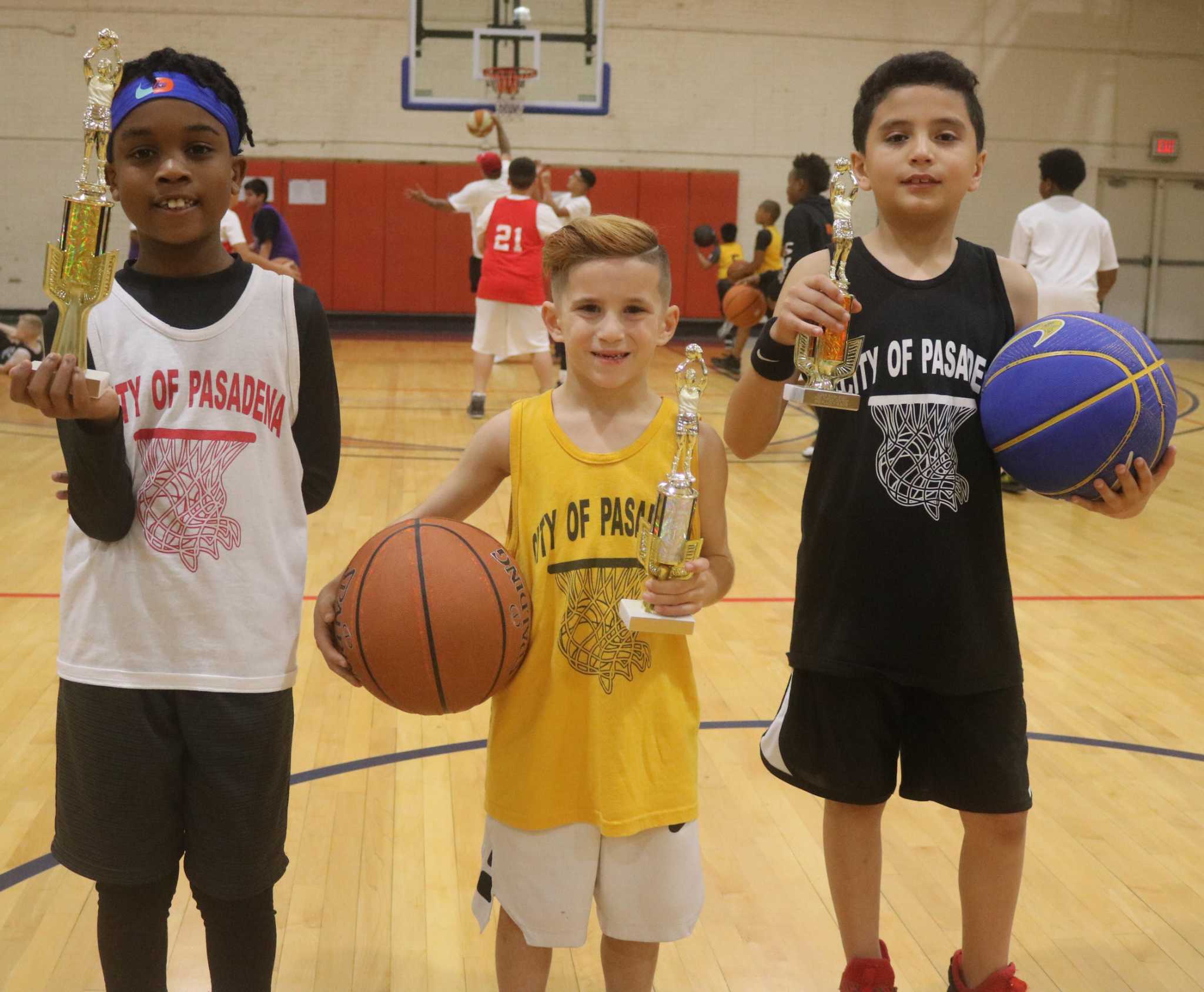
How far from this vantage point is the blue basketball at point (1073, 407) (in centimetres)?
190

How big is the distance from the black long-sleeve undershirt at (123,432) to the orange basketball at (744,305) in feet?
17.8

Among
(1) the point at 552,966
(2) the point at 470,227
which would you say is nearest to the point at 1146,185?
(2) the point at 470,227

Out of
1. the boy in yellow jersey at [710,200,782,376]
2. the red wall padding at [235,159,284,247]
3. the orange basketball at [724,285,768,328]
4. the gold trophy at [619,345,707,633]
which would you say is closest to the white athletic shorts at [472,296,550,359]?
the orange basketball at [724,285,768,328]

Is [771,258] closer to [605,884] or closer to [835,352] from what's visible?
[835,352]

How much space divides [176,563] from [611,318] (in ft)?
2.30

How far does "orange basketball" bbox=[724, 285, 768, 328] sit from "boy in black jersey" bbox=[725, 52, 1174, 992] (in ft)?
16.6

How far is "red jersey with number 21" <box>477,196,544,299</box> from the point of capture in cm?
855

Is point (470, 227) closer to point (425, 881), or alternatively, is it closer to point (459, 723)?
point (459, 723)

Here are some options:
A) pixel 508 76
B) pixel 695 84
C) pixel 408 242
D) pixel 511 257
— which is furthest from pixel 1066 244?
pixel 408 242

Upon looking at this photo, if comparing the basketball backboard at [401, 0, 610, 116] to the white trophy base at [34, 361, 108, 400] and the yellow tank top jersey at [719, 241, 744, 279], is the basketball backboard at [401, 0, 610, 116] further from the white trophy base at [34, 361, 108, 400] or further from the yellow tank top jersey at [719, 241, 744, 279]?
the white trophy base at [34, 361, 108, 400]

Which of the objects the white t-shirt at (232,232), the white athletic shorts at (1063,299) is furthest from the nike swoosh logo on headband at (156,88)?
the white t-shirt at (232,232)

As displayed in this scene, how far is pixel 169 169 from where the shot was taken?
1.69m

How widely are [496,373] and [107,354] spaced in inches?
392

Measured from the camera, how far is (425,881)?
8.93 ft
